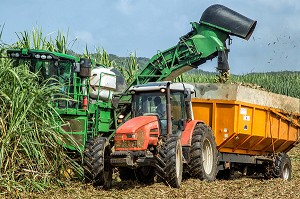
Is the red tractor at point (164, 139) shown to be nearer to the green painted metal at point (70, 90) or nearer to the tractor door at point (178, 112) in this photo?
the tractor door at point (178, 112)

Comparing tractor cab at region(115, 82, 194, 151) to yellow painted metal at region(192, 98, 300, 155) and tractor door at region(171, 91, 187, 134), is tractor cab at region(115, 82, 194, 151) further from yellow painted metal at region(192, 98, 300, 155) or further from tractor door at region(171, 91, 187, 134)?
yellow painted metal at region(192, 98, 300, 155)

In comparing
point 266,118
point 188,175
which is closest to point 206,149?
point 188,175

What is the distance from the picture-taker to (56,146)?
9.48 meters

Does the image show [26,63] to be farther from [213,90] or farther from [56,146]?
[213,90]

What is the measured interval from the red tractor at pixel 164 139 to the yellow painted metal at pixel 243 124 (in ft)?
2.28

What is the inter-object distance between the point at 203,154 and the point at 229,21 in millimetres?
3364

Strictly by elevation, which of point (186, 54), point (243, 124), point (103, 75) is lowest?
point (243, 124)

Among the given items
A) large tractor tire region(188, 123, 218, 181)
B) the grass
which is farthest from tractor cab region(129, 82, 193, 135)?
the grass

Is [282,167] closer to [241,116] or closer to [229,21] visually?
[241,116]

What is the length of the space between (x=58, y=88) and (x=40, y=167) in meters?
1.62

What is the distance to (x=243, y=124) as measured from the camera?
12398mm

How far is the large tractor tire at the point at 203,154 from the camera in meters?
10.9

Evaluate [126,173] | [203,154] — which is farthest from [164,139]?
[203,154]

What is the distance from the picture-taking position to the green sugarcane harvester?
10.2 m
